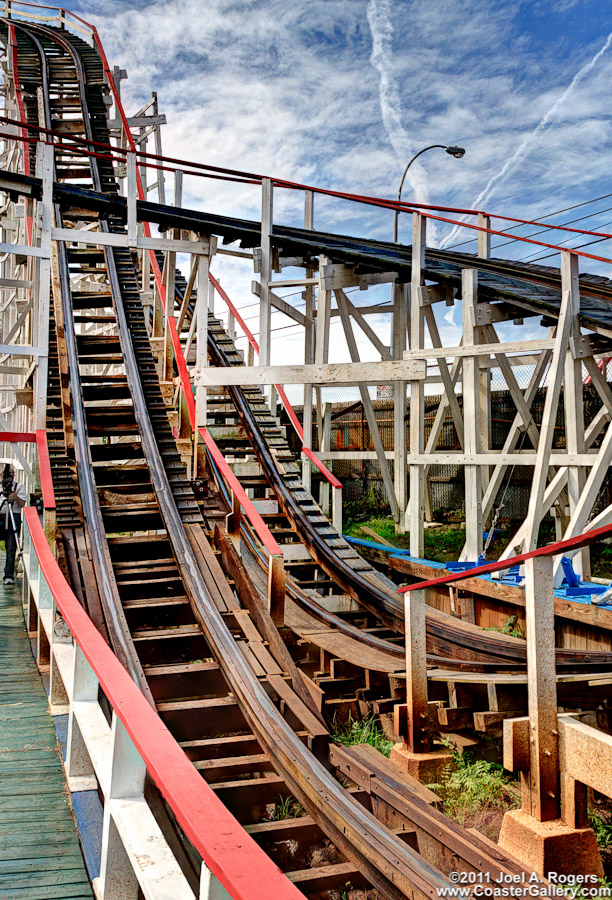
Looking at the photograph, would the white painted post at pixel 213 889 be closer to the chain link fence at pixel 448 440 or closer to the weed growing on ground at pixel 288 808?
the weed growing on ground at pixel 288 808

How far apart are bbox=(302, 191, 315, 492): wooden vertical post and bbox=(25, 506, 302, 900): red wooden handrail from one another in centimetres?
786

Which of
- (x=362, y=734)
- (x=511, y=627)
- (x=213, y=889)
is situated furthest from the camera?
(x=511, y=627)

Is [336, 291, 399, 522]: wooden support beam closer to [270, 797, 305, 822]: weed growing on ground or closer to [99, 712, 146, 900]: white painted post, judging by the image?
[270, 797, 305, 822]: weed growing on ground

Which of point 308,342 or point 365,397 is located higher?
point 308,342

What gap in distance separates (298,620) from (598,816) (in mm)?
3153

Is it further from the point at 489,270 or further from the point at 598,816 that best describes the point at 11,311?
the point at 598,816

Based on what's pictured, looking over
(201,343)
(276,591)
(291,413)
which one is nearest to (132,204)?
(201,343)

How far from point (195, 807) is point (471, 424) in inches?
299

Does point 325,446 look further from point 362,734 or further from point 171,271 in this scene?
point 362,734

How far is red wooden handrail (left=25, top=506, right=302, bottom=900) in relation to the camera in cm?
157

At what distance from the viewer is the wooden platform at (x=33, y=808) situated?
9.13 ft

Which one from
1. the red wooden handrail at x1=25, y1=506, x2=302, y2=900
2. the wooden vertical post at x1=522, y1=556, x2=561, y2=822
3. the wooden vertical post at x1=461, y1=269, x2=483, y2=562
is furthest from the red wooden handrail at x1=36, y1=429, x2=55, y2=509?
the wooden vertical post at x1=461, y1=269, x2=483, y2=562

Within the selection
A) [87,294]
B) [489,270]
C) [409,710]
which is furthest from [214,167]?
[409,710]

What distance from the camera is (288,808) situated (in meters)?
4.65
